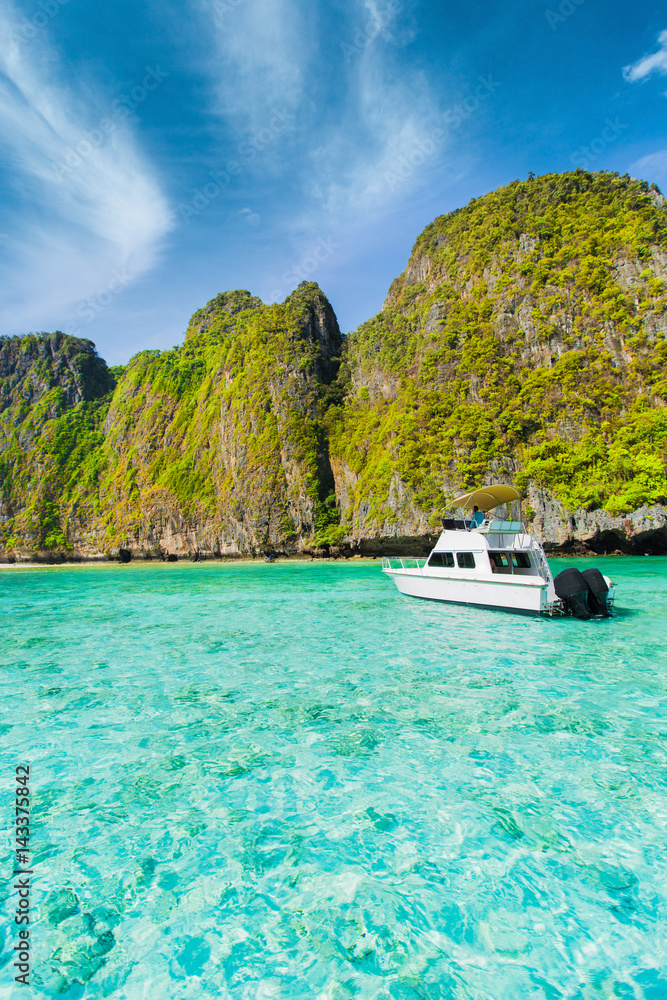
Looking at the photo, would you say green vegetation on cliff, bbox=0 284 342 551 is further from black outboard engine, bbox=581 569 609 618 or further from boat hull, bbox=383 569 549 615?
black outboard engine, bbox=581 569 609 618

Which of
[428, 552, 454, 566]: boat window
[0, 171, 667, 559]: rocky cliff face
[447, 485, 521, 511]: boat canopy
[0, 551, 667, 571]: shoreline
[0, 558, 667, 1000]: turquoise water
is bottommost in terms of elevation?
[0, 558, 667, 1000]: turquoise water

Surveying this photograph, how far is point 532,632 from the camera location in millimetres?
12742

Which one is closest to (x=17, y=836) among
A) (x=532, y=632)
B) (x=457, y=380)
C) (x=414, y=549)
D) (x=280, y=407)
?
(x=532, y=632)

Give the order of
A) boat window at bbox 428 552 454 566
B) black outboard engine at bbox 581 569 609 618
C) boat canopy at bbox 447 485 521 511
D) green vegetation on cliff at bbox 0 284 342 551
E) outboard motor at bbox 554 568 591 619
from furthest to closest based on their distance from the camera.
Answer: green vegetation on cliff at bbox 0 284 342 551 < boat canopy at bbox 447 485 521 511 < boat window at bbox 428 552 454 566 < black outboard engine at bbox 581 569 609 618 < outboard motor at bbox 554 568 591 619

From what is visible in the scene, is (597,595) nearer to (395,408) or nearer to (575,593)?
(575,593)

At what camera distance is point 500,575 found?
1550 cm

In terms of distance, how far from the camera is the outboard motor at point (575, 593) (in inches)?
556

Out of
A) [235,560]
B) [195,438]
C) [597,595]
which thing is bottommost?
[235,560]

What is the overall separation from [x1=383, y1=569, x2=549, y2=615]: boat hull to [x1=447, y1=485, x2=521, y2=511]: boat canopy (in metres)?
3.14

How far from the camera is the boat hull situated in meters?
14.5

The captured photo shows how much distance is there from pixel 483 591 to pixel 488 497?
4.15 meters

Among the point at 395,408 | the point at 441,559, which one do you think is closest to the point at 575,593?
the point at 441,559

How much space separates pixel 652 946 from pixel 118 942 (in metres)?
3.79

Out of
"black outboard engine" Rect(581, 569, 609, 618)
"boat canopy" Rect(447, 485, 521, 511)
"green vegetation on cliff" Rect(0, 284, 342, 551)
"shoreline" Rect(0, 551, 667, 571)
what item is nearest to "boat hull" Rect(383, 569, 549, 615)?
"black outboard engine" Rect(581, 569, 609, 618)
